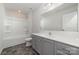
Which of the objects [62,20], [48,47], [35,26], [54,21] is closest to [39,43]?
[48,47]

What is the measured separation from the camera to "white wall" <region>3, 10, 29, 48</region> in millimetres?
1410

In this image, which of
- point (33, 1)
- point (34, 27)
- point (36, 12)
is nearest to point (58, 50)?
point (34, 27)

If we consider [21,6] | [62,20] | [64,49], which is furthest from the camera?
[62,20]

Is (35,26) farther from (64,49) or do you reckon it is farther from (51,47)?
(64,49)

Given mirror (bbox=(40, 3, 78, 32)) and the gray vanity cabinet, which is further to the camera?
the gray vanity cabinet

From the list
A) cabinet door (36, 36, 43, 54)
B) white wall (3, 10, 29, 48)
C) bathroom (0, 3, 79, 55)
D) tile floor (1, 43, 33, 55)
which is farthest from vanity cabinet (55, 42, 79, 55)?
→ white wall (3, 10, 29, 48)

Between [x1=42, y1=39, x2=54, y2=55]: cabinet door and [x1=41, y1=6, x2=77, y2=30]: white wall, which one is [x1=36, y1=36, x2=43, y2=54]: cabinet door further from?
[x1=41, y1=6, x2=77, y2=30]: white wall

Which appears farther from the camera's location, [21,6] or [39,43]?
[39,43]

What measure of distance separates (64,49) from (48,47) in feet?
1.27

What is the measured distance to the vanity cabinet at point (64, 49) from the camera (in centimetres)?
105

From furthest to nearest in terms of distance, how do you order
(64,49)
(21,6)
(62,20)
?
(62,20) → (21,6) → (64,49)

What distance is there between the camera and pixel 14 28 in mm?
1463

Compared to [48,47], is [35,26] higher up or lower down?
higher up

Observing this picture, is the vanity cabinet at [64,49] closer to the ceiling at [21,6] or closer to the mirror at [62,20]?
the mirror at [62,20]
